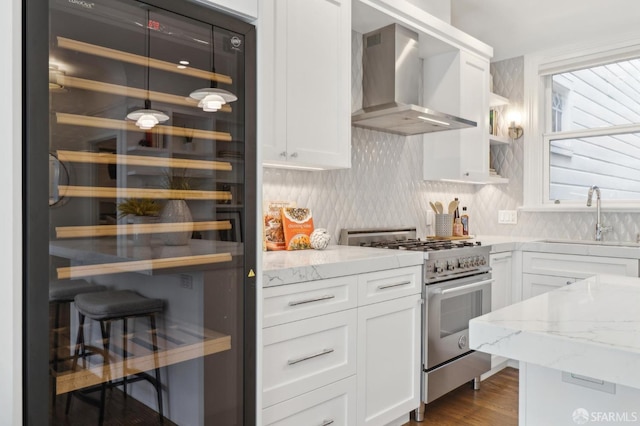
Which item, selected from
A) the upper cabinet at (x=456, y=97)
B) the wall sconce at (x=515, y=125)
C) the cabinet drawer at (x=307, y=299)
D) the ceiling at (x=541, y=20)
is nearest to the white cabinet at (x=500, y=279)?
the upper cabinet at (x=456, y=97)

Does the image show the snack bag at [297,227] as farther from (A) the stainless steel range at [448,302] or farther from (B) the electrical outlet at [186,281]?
(B) the electrical outlet at [186,281]

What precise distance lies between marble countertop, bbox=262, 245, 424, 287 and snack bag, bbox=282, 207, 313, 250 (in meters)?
0.07

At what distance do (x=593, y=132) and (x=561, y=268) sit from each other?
130cm

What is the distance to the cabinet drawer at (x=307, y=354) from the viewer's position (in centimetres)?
176

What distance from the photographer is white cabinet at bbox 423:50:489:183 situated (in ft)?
11.1

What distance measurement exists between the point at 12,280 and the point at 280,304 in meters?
0.96

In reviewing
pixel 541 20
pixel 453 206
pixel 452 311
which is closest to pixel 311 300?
pixel 452 311

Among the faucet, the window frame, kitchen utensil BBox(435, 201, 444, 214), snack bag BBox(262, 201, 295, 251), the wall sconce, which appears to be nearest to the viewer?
snack bag BBox(262, 201, 295, 251)

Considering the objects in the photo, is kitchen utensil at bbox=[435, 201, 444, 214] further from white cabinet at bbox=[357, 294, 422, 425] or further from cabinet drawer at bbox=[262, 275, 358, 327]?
cabinet drawer at bbox=[262, 275, 358, 327]

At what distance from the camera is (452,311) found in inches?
108

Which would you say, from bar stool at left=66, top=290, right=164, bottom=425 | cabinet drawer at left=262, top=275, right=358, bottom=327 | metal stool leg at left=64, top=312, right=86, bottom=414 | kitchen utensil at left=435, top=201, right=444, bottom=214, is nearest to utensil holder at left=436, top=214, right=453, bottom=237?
kitchen utensil at left=435, top=201, right=444, bottom=214

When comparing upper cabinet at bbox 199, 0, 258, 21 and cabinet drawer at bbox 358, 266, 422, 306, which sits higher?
upper cabinet at bbox 199, 0, 258, 21

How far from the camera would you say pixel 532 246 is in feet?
11.0

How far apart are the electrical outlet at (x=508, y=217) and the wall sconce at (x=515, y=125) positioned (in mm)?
675
